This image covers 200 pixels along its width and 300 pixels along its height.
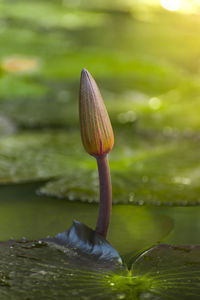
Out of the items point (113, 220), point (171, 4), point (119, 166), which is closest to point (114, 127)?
point (119, 166)

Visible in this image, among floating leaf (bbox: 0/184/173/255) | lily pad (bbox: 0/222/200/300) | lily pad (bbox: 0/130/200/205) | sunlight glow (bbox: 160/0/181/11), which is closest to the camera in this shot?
lily pad (bbox: 0/222/200/300)

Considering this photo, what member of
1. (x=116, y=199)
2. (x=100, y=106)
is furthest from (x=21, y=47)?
(x=100, y=106)

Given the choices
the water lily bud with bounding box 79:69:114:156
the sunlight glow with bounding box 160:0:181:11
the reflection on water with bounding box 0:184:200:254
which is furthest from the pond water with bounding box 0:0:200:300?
the sunlight glow with bounding box 160:0:181:11

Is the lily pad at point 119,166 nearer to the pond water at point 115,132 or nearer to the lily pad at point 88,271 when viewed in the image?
the pond water at point 115,132

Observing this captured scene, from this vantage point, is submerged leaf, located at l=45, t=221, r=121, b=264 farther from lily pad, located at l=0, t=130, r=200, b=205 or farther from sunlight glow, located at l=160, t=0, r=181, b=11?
sunlight glow, located at l=160, t=0, r=181, b=11

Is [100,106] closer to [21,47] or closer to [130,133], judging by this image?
[130,133]

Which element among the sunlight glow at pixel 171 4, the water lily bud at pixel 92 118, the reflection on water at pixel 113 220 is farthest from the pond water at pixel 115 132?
the sunlight glow at pixel 171 4
